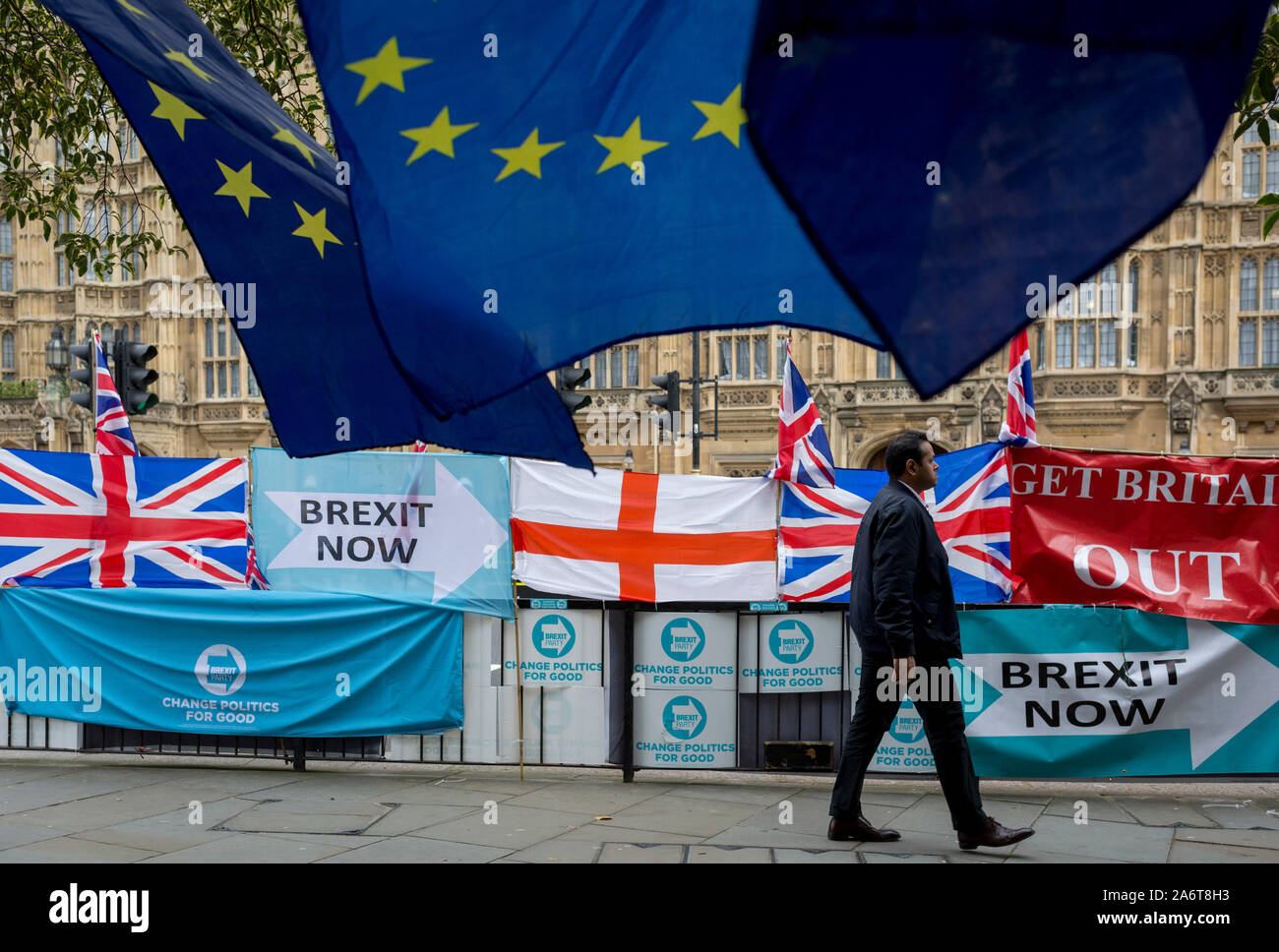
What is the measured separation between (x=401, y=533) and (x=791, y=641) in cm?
267

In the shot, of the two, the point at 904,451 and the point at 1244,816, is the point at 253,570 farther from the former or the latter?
the point at 1244,816

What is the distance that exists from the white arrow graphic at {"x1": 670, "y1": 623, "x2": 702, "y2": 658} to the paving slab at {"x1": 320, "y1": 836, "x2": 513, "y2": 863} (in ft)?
7.35

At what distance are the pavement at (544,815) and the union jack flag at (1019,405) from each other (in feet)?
7.14

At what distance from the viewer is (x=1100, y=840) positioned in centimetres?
572

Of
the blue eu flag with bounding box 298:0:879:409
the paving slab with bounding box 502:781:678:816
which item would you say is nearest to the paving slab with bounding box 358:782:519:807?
the paving slab with bounding box 502:781:678:816

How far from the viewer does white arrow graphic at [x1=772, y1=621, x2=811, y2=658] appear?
7309 millimetres

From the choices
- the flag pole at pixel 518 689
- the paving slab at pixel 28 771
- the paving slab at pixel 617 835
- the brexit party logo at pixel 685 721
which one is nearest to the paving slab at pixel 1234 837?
the paving slab at pixel 617 835

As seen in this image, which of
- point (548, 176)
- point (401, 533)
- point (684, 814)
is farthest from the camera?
point (401, 533)

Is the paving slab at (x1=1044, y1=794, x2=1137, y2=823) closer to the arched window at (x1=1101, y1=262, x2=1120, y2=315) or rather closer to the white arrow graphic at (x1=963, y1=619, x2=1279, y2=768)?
→ the white arrow graphic at (x1=963, y1=619, x2=1279, y2=768)

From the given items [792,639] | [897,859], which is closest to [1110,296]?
[792,639]

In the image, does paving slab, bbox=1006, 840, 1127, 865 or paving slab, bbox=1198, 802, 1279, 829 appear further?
paving slab, bbox=1198, 802, 1279, 829

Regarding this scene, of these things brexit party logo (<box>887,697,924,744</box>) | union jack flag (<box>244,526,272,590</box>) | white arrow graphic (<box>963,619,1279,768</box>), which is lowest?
brexit party logo (<box>887,697,924,744</box>)

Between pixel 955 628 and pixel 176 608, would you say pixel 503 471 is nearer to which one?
pixel 176 608

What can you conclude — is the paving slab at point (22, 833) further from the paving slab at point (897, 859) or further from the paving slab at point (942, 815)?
the paving slab at point (942, 815)
